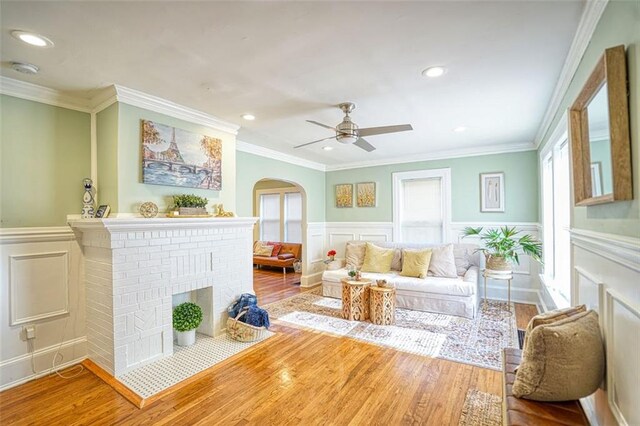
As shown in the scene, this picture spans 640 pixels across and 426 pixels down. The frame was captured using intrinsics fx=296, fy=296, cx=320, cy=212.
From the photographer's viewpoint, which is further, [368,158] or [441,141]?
[368,158]

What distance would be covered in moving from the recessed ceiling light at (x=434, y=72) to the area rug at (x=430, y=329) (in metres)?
2.68

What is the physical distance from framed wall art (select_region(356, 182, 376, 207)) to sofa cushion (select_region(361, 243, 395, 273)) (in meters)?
1.24

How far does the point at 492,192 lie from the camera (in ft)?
16.8

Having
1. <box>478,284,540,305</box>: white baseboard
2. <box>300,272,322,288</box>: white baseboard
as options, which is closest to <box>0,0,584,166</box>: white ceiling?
<box>478,284,540,305</box>: white baseboard

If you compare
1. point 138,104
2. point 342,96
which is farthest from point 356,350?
point 138,104

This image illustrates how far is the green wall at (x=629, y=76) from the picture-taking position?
123cm

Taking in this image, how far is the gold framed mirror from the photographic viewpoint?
1314 millimetres

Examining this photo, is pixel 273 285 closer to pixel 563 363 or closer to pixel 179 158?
pixel 179 158

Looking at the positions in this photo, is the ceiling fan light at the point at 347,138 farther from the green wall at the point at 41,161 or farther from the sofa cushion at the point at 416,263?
the green wall at the point at 41,161

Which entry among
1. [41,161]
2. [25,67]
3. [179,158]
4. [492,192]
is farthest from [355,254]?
[25,67]

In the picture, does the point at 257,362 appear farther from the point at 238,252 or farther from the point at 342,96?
the point at 342,96

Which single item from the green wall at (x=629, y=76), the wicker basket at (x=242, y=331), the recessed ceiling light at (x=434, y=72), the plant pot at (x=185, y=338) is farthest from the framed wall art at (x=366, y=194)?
the green wall at (x=629, y=76)

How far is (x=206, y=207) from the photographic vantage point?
3615 mm

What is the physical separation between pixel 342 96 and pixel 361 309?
2.76 meters
